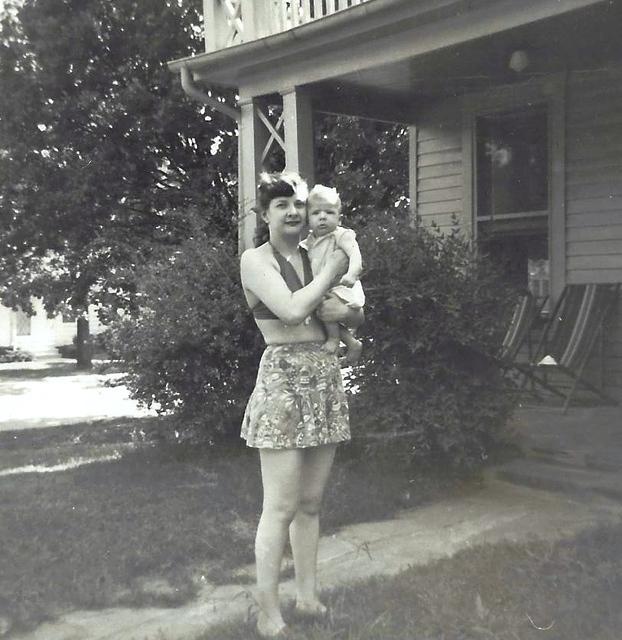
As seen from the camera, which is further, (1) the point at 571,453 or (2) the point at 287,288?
(1) the point at 571,453

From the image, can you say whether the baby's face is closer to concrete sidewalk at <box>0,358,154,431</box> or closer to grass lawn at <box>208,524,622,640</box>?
grass lawn at <box>208,524,622,640</box>

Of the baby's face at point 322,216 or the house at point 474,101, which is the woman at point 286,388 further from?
the house at point 474,101

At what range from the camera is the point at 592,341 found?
699 cm

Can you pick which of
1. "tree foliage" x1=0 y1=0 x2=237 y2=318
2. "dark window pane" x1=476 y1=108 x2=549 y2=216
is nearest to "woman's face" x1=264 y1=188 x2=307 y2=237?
"dark window pane" x1=476 y1=108 x2=549 y2=216

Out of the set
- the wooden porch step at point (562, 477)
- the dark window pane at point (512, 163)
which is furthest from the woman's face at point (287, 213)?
the dark window pane at point (512, 163)

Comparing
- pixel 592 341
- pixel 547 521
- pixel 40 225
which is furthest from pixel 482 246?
pixel 40 225

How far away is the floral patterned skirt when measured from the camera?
3.15 m

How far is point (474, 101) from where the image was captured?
8500mm

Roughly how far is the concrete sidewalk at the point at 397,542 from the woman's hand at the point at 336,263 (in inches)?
61.5

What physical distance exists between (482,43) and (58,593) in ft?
16.3

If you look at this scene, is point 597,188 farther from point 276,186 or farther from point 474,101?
point 276,186

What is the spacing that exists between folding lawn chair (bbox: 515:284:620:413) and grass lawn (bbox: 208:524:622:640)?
2.65m

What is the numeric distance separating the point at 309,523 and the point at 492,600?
95 centimetres

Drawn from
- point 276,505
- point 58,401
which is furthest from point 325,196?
point 58,401
